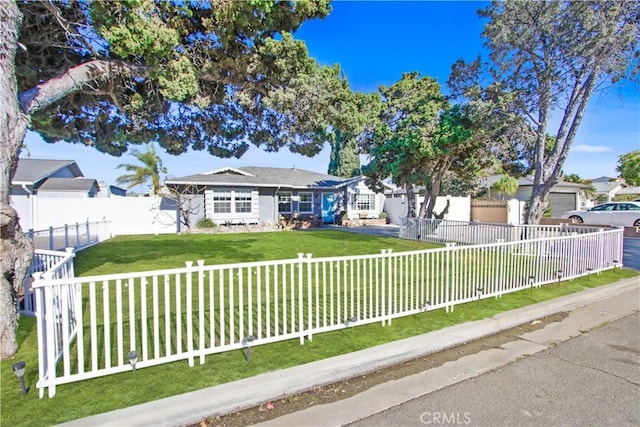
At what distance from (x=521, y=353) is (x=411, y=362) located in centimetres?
142

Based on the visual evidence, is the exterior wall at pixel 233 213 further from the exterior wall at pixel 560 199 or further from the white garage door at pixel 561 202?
the white garage door at pixel 561 202

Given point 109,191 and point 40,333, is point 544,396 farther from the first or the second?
point 109,191

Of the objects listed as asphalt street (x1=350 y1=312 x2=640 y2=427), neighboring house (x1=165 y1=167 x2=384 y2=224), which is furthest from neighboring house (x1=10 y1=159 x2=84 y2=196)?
asphalt street (x1=350 y1=312 x2=640 y2=427)

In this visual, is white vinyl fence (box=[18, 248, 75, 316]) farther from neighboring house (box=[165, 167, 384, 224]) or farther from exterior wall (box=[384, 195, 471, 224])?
exterior wall (box=[384, 195, 471, 224])

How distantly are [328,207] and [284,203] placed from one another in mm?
3364

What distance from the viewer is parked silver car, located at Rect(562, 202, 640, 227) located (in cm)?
1759

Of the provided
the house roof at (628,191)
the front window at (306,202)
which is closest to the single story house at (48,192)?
the front window at (306,202)

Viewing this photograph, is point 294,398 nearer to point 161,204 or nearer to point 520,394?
point 520,394

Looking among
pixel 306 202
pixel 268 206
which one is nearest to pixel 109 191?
pixel 268 206

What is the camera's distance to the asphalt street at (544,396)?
263 cm

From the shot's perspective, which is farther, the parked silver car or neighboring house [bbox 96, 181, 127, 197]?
neighboring house [bbox 96, 181, 127, 197]

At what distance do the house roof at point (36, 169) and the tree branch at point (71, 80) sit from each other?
50.6 feet

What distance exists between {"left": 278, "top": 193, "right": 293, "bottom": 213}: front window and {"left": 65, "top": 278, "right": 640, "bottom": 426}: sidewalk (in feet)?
55.3

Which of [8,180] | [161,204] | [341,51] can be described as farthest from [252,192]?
[8,180]
